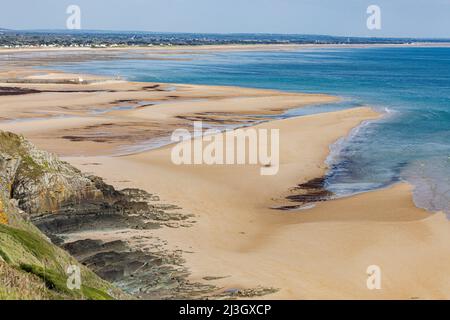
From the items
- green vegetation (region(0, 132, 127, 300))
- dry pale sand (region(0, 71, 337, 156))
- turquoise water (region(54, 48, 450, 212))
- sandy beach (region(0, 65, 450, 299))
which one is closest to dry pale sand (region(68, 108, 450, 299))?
sandy beach (region(0, 65, 450, 299))

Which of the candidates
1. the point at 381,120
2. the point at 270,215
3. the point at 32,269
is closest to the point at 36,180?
the point at 270,215

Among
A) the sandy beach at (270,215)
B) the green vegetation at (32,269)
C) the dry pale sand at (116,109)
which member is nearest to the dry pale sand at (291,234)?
the sandy beach at (270,215)

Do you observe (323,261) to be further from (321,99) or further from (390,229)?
(321,99)

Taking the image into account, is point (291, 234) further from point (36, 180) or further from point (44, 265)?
point (44, 265)

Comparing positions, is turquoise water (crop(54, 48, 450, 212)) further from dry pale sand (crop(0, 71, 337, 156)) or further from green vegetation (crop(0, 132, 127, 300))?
green vegetation (crop(0, 132, 127, 300))

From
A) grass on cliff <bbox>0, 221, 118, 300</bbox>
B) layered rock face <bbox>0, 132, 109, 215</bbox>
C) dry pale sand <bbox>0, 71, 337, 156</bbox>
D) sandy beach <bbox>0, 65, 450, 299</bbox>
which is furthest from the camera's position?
dry pale sand <bbox>0, 71, 337, 156</bbox>

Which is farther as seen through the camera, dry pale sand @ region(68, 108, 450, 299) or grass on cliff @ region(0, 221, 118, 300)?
dry pale sand @ region(68, 108, 450, 299)

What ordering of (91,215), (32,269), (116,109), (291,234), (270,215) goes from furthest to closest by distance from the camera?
(116,109) → (270,215) → (291,234) → (91,215) → (32,269)
